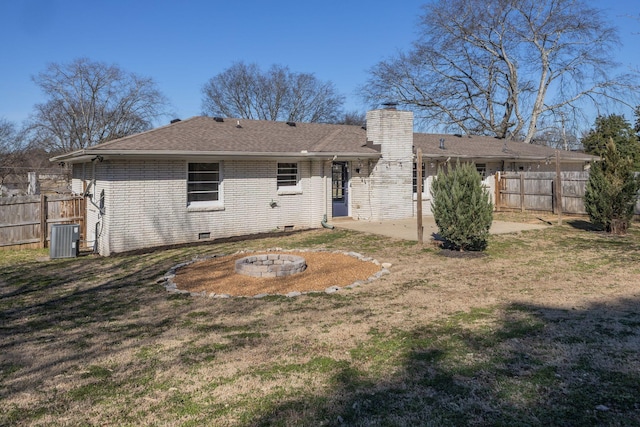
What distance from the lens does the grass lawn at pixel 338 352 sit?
138 inches

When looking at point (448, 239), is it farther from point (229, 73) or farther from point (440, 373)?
point (229, 73)

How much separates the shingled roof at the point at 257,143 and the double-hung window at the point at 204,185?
69 cm

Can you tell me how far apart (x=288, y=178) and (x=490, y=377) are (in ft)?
39.0

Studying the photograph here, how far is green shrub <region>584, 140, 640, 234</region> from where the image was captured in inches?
505

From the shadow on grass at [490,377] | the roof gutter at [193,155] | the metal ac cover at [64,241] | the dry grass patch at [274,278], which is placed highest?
the roof gutter at [193,155]

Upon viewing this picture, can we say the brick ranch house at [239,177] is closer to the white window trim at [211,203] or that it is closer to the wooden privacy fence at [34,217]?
the white window trim at [211,203]

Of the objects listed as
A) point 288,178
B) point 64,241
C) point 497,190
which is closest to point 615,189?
point 497,190

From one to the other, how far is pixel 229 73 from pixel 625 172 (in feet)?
144

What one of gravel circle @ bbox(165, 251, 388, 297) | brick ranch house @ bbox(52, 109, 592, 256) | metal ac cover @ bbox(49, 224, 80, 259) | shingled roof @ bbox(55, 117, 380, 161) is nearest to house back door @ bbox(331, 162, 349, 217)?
brick ranch house @ bbox(52, 109, 592, 256)

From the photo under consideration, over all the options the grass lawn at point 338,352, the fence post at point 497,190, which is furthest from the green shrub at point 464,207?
the fence post at point 497,190

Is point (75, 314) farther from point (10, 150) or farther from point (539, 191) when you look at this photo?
point (10, 150)

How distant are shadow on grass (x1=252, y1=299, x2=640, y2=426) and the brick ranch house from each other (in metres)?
9.03

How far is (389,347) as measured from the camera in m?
4.83

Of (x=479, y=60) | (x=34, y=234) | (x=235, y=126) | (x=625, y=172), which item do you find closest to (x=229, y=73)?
(x=479, y=60)
